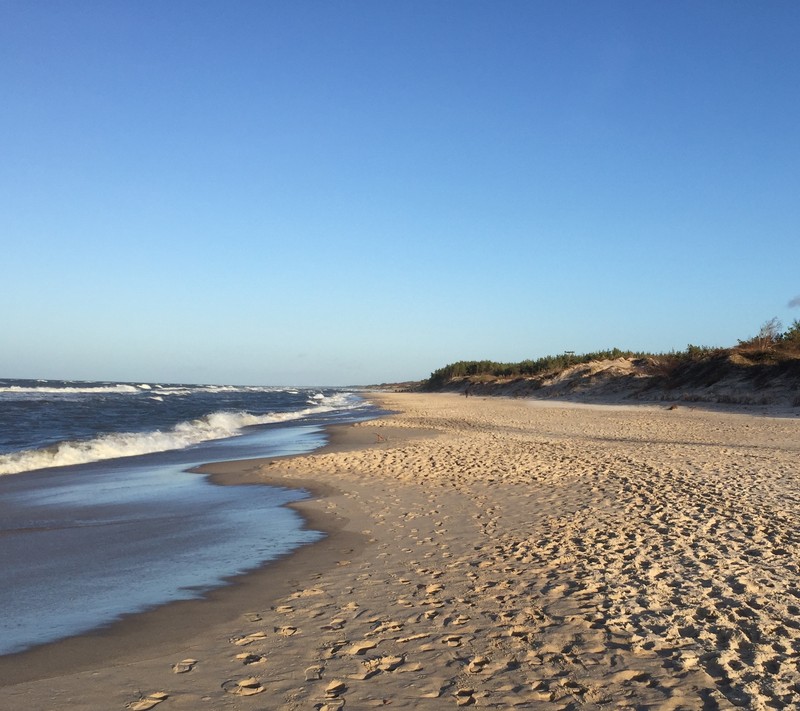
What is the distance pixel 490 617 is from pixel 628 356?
53.7 m

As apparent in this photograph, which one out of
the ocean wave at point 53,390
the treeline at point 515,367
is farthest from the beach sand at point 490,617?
the ocean wave at point 53,390

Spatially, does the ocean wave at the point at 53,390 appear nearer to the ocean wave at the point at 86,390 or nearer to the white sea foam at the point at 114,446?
the ocean wave at the point at 86,390

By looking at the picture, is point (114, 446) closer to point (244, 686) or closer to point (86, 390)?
point (244, 686)

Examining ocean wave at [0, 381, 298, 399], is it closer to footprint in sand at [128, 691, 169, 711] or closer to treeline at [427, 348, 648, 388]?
treeline at [427, 348, 648, 388]

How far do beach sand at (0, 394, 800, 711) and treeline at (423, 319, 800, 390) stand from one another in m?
28.2

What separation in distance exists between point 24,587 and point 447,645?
4.49m

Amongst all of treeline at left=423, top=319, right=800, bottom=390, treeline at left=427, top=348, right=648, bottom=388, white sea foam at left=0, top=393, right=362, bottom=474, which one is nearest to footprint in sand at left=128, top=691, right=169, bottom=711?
white sea foam at left=0, top=393, right=362, bottom=474

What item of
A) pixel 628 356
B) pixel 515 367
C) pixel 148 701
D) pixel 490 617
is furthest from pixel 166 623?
pixel 515 367

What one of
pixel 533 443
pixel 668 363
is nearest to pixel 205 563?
pixel 533 443

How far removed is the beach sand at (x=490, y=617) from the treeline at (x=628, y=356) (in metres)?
28.2

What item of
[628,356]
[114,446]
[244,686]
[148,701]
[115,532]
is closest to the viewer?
[148,701]

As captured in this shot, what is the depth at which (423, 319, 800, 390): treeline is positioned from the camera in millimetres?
35156

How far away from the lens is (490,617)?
208 inches

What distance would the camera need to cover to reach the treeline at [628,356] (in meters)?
35.2
